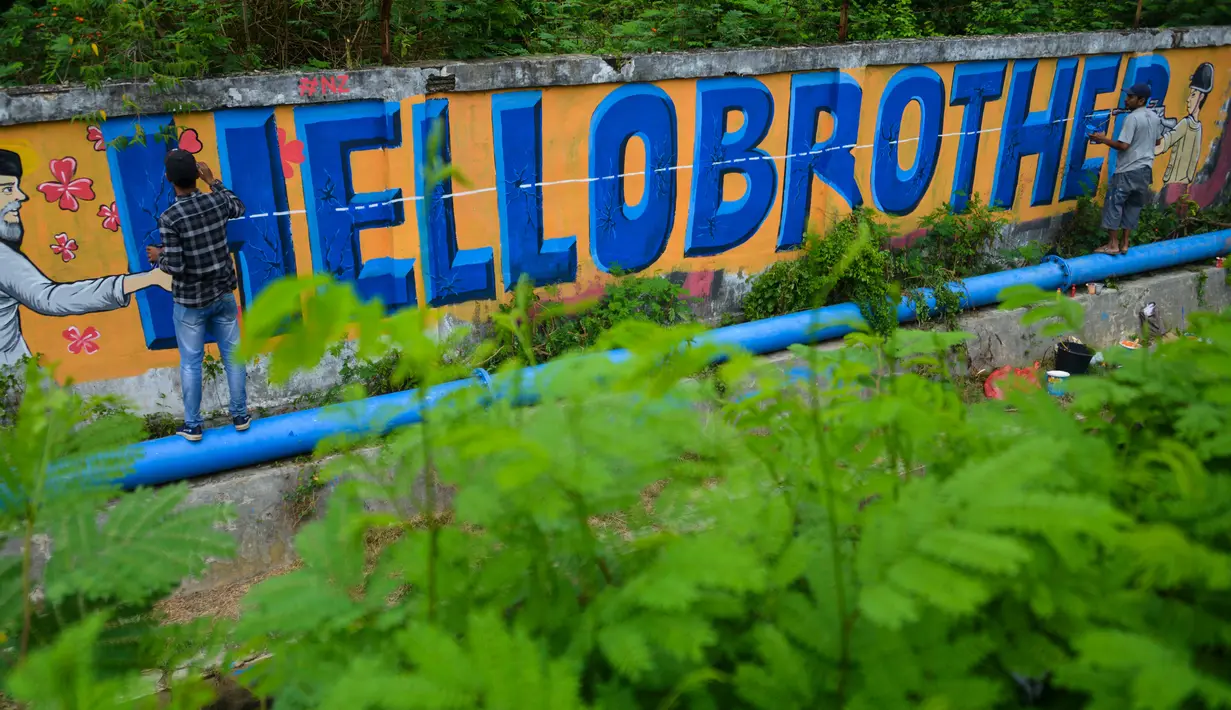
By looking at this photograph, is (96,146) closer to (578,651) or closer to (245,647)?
(245,647)

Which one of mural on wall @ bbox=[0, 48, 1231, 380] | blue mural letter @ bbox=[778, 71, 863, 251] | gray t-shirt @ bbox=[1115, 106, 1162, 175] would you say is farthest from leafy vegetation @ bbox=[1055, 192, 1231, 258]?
blue mural letter @ bbox=[778, 71, 863, 251]

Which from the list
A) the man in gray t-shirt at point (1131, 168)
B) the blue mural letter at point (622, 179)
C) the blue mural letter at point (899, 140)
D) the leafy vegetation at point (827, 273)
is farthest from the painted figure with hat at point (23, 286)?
the man in gray t-shirt at point (1131, 168)

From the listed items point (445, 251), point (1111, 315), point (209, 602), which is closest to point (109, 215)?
point (445, 251)

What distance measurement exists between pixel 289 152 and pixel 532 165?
5.48 ft

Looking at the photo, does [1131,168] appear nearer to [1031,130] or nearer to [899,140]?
[1031,130]

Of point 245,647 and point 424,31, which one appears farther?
point 424,31

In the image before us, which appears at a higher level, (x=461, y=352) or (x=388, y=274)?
(x=388, y=274)

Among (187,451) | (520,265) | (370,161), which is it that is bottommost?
(187,451)

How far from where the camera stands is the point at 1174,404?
173 cm

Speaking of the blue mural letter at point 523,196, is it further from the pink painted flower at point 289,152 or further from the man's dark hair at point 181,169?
the man's dark hair at point 181,169

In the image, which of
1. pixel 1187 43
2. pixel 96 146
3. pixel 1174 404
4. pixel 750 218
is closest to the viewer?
pixel 1174 404

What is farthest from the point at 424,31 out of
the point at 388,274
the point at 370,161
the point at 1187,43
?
the point at 1187,43

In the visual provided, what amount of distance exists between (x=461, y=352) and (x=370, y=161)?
1459 mm

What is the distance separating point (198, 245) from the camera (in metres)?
4.95
